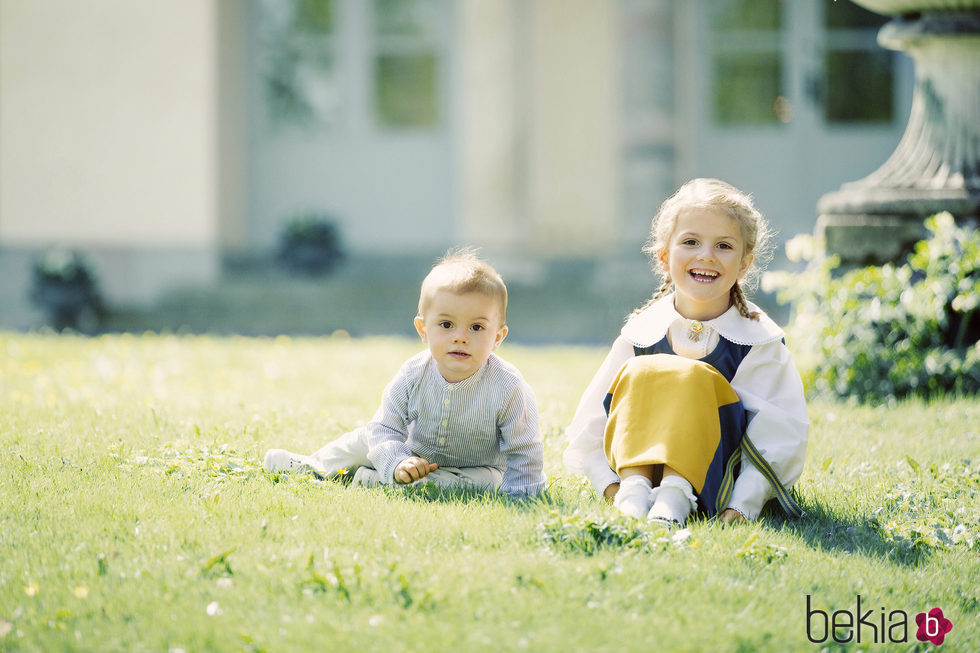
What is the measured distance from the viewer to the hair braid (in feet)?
11.7

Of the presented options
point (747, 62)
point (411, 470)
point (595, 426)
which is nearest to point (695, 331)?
point (595, 426)

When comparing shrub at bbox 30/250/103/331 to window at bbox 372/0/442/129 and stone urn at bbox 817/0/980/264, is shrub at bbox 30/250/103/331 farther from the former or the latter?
stone urn at bbox 817/0/980/264

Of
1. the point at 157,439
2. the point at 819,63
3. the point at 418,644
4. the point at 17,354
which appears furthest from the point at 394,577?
the point at 819,63

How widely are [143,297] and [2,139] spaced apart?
7.53ft

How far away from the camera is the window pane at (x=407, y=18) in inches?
522

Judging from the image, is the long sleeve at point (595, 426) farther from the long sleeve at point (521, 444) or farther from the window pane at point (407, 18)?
the window pane at point (407, 18)

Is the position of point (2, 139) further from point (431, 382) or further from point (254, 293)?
point (431, 382)

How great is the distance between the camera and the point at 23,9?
11500 millimetres

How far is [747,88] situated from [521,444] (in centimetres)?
1056

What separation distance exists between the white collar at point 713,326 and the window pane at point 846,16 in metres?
10.6

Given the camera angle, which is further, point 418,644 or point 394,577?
point 394,577

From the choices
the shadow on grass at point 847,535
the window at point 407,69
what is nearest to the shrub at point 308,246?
the window at point 407,69

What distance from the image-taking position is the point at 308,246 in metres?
12.1

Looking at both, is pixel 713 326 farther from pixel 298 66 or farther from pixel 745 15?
pixel 298 66
